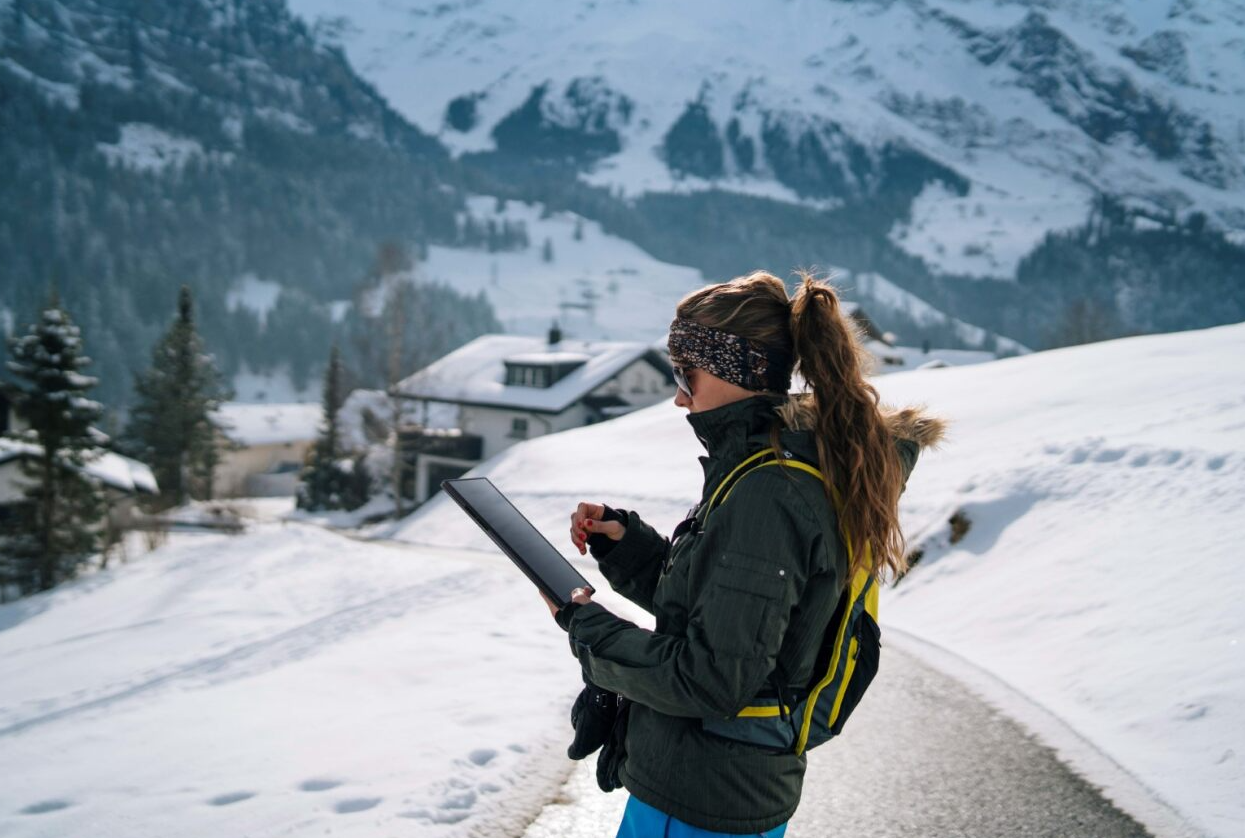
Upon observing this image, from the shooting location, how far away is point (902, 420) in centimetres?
258

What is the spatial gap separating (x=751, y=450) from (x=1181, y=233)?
236m

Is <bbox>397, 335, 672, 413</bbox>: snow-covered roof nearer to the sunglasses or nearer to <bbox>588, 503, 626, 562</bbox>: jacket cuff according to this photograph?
<bbox>588, 503, 626, 562</bbox>: jacket cuff

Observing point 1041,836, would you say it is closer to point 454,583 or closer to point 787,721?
point 787,721

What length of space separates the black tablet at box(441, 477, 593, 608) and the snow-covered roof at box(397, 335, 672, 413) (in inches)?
1476

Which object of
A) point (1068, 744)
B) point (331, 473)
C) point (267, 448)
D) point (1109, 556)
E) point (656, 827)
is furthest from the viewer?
point (267, 448)

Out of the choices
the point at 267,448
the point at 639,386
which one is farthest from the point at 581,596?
the point at 267,448

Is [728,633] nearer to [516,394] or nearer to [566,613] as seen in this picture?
[566,613]

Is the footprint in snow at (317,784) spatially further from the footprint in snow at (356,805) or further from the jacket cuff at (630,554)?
the jacket cuff at (630,554)

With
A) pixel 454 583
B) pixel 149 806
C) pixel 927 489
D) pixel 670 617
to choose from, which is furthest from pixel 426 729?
pixel 927 489

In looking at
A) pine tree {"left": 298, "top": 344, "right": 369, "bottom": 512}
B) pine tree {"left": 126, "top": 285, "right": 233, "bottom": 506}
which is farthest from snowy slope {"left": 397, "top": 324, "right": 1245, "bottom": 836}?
pine tree {"left": 126, "top": 285, "right": 233, "bottom": 506}

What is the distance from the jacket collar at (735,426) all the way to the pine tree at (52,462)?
25.7m

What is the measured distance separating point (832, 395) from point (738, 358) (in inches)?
10.5

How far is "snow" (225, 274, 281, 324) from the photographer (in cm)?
15676

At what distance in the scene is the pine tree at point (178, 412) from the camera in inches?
1941
